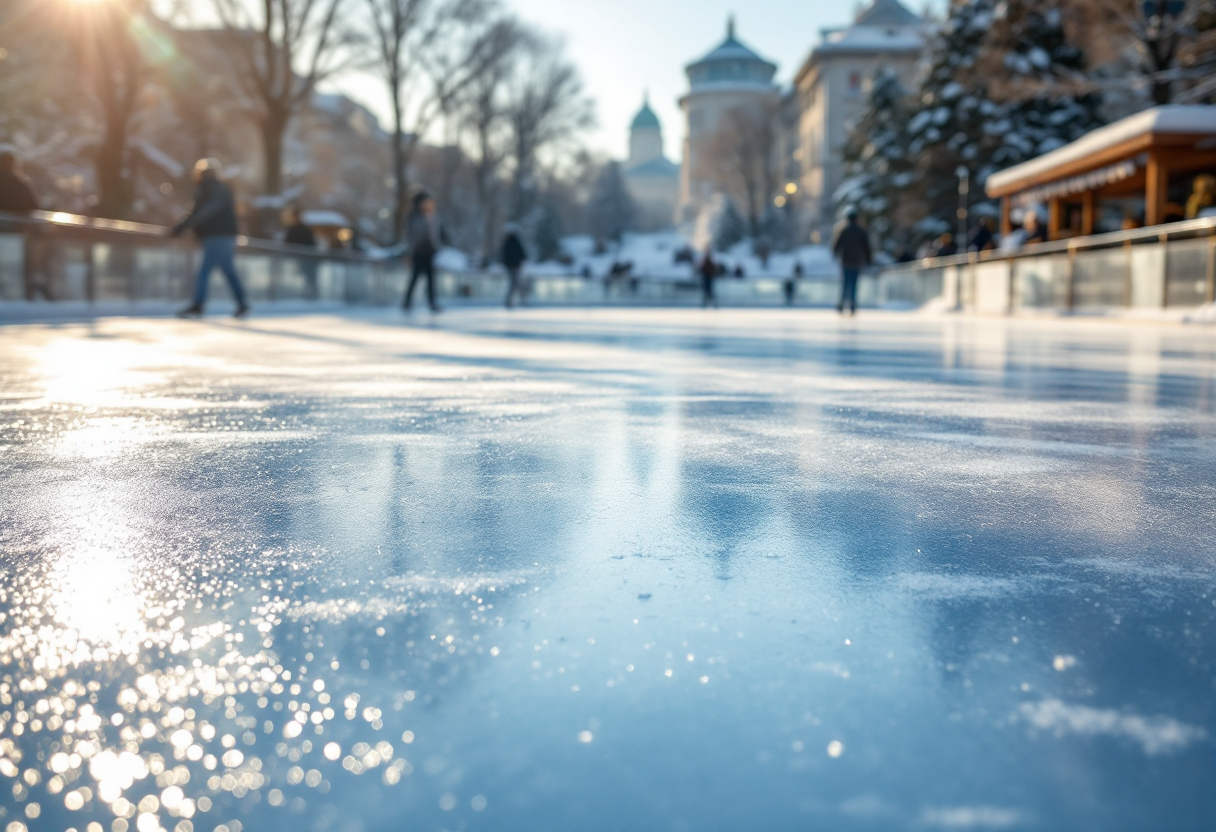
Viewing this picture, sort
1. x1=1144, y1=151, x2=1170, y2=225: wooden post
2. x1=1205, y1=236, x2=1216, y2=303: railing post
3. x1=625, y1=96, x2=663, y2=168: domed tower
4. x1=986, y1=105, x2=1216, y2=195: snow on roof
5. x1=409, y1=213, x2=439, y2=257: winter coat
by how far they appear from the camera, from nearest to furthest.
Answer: x1=1205, y1=236, x2=1216, y2=303: railing post → x1=409, y1=213, x2=439, y2=257: winter coat → x1=986, y1=105, x2=1216, y2=195: snow on roof → x1=1144, y1=151, x2=1170, y2=225: wooden post → x1=625, y1=96, x2=663, y2=168: domed tower

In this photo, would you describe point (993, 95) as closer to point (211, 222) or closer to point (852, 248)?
point (852, 248)

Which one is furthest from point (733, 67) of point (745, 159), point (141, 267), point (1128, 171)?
point (141, 267)

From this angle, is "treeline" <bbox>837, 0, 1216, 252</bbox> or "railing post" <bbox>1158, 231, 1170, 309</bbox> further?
"treeline" <bbox>837, 0, 1216, 252</bbox>

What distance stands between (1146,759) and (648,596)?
0.64 meters

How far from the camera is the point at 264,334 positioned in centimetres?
976

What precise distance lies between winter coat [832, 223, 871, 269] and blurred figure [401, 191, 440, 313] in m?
6.19

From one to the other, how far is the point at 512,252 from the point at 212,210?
10912mm

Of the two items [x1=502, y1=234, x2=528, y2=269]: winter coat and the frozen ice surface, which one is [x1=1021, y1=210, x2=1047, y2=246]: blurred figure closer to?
[x1=502, y1=234, x2=528, y2=269]: winter coat

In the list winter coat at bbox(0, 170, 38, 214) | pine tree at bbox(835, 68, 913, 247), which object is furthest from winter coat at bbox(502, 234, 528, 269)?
pine tree at bbox(835, 68, 913, 247)

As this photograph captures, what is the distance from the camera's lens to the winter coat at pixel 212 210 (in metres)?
11.9

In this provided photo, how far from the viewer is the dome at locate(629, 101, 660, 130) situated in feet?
504

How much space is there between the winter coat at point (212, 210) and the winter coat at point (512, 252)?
10410 millimetres

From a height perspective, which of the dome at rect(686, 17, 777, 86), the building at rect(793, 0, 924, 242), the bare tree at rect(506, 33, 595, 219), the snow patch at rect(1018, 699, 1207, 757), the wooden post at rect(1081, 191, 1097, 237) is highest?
the dome at rect(686, 17, 777, 86)

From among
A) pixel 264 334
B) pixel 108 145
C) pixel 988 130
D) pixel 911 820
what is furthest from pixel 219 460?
pixel 988 130
